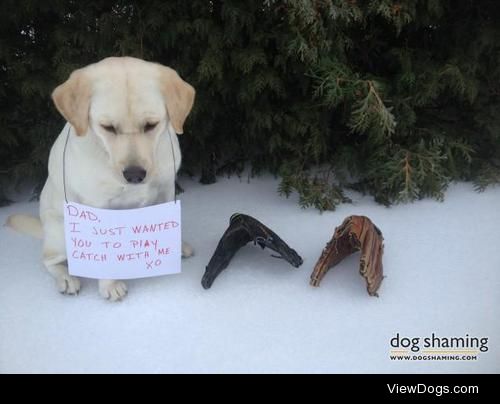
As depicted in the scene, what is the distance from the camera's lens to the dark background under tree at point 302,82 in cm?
98

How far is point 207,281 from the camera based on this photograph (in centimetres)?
93

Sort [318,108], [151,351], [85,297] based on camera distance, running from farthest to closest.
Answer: [318,108], [85,297], [151,351]

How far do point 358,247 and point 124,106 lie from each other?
49 cm

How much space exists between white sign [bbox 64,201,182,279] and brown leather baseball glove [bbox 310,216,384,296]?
26cm

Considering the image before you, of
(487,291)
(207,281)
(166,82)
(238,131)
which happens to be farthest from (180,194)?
(487,291)

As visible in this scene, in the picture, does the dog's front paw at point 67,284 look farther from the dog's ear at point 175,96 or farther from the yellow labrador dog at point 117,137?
the dog's ear at point 175,96

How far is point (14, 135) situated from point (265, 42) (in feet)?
1.78

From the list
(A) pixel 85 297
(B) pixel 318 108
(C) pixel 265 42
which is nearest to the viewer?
(A) pixel 85 297

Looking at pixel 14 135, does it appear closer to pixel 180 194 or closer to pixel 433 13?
pixel 180 194

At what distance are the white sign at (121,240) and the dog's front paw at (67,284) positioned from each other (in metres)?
0.04

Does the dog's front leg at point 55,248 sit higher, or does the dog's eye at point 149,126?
the dog's eye at point 149,126

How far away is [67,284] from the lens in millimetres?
922

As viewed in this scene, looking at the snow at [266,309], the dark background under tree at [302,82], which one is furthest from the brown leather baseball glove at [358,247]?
the dark background under tree at [302,82]

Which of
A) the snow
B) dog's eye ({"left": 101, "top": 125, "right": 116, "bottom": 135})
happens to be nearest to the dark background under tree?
the snow
